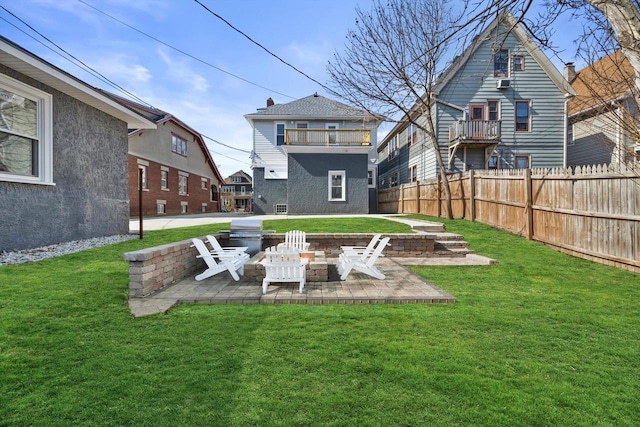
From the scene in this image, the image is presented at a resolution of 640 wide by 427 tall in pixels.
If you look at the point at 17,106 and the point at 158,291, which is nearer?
the point at 158,291

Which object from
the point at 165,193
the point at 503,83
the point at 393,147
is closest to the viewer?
the point at 503,83

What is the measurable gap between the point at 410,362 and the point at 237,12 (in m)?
8.86

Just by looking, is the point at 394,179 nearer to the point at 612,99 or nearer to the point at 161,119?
the point at 161,119

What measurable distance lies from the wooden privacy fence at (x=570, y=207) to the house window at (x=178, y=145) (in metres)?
20.3

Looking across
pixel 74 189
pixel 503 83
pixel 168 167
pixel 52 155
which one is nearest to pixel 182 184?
pixel 168 167

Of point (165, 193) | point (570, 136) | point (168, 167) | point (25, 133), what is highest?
point (570, 136)

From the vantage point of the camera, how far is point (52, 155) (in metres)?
7.71

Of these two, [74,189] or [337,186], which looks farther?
[337,186]

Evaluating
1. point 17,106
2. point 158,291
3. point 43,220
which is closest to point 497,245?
point 158,291

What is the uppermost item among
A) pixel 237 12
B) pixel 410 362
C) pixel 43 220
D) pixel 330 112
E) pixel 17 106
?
pixel 330 112

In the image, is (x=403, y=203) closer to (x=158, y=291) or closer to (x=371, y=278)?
(x=371, y=278)

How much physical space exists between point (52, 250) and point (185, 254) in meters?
3.55

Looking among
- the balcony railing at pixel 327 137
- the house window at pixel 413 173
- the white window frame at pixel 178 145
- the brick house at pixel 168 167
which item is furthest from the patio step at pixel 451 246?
the white window frame at pixel 178 145

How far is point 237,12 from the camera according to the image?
27.2 feet
